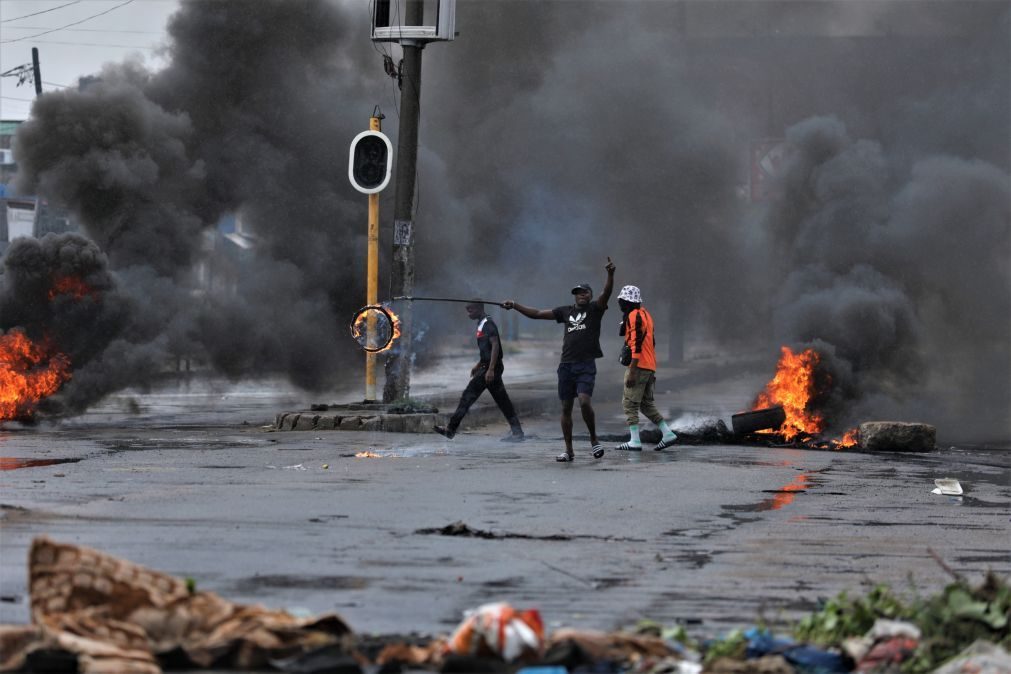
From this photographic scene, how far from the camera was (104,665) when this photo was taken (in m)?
4.67

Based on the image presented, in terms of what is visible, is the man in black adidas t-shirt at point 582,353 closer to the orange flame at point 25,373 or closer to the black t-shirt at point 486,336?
the black t-shirt at point 486,336

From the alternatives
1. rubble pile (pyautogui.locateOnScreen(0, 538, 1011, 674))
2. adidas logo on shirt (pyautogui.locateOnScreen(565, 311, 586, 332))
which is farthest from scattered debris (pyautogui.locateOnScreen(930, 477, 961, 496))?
rubble pile (pyautogui.locateOnScreen(0, 538, 1011, 674))

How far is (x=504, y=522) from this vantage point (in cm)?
926

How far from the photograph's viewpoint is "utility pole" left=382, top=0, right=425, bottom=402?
18234 millimetres

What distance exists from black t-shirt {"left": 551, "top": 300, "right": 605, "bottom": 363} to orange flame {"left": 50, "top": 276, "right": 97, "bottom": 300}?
8.29 meters

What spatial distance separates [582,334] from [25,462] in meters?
5.24

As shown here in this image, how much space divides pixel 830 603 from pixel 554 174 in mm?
27581

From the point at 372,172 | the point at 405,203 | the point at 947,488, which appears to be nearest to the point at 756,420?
the point at 405,203

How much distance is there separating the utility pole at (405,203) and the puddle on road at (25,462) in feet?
19.8

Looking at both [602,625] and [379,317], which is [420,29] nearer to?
[379,317]

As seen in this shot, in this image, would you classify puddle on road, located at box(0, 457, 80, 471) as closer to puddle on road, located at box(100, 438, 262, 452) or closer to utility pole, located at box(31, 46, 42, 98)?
puddle on road, located at box(100, 438, 262, 452)

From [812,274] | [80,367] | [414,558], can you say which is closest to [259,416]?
[80,367]

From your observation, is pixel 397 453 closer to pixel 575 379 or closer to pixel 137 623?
pixel 575 379

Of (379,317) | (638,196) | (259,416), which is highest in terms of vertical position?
(638,196)
